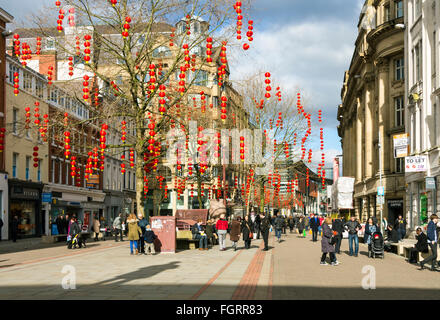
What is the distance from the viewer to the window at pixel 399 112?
4718 centimetres

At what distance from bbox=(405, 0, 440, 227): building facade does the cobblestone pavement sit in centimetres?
1365

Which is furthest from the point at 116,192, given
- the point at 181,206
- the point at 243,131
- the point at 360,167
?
the point at 360,167

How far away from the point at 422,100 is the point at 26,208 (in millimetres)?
27112

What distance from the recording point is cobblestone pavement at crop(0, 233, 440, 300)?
11383mm

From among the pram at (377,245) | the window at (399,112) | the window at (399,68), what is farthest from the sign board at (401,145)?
the window at (399,68)

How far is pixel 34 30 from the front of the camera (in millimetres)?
23812

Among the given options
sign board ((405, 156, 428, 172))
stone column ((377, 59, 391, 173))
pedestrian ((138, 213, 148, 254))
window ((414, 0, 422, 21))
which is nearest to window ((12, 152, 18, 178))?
pedestrian ((138, 213, 148, 254))

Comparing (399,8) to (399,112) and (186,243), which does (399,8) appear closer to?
(399,112)

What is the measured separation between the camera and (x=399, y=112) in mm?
47531

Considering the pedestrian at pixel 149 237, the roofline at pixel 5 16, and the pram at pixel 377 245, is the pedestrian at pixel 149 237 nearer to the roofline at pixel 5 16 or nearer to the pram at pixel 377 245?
the pram at pixel 377 245

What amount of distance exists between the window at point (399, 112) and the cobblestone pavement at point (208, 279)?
28907mm

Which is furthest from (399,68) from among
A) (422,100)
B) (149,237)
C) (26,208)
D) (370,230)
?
(149,237)
